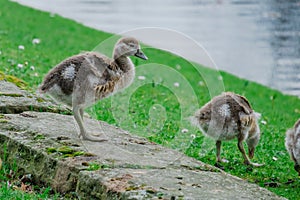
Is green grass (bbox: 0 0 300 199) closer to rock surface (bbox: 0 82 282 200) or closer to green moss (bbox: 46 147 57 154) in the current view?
rock surface (bbox: 0 82 282 200)

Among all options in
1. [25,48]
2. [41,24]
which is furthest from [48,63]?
[41,24]

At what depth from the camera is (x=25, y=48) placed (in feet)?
44.8

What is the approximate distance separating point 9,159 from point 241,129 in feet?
9.31

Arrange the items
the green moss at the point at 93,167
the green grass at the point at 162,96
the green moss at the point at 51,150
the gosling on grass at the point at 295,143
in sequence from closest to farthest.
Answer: the green moss at the point at 93,167
the green moss at the point at 51,150
the gosling on grass at the point at 295,143
the green grass at the point at 162,96

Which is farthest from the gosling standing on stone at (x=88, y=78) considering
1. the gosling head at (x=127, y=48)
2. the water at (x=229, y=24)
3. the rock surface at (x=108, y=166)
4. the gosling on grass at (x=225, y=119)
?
the water at (x=229, y=24)

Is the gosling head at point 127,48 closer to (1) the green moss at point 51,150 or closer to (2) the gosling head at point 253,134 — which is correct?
(1) the green moss at point 51,150

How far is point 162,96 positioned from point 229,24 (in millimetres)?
13094

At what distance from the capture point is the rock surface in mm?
4773

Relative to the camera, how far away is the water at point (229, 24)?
18078 mm

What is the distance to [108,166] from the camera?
5.14 meters

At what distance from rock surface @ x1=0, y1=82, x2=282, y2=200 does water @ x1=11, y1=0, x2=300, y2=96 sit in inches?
328

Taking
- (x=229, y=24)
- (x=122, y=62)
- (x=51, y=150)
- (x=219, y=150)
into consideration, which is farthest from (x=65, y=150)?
(x=229, y=24)

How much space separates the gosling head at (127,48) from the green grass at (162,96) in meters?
0.11

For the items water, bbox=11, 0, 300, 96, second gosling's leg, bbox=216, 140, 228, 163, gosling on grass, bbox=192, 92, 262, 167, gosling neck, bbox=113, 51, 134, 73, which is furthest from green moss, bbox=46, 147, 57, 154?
water, bbox=11, 0, 300, 96
